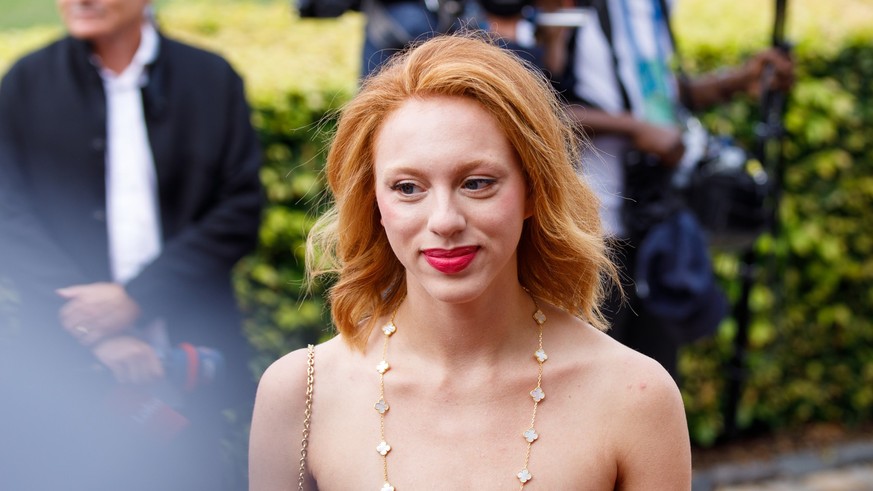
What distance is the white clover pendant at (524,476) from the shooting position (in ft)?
6.10

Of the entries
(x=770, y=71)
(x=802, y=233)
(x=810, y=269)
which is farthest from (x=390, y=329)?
(x=810, y=269)

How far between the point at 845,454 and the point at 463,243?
4383 millimetres

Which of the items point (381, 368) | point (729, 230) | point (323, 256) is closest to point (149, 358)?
point (323, 256)

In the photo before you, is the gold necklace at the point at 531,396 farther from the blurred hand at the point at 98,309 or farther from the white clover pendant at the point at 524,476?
the blurred hand at the point at 98,309

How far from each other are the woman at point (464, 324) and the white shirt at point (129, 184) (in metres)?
1.40

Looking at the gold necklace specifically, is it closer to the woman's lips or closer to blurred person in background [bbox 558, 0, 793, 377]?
the woman's lips

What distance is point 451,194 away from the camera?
1.82 metres

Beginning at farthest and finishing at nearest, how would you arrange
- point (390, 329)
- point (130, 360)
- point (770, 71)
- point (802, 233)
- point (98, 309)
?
point (802, 233) < point (770, 71) < point (98, 309) < point (130, 360) < point (390, 329)

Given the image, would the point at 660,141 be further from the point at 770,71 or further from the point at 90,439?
the point at 90,439

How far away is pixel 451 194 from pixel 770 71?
314 cm

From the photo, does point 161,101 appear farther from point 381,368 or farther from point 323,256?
point 381,368

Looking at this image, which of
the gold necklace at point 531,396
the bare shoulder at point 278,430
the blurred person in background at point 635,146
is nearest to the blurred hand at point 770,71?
the blurred person in background at point 635,146

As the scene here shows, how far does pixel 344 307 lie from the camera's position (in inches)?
81.4

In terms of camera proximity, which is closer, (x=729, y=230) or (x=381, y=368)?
(x=381, y=368)
